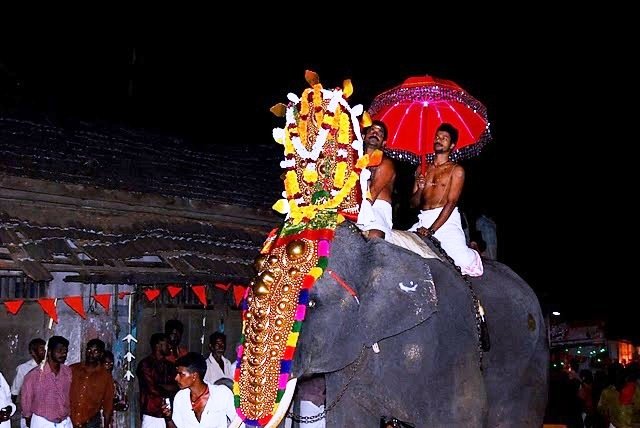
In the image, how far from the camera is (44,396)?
10.7 metres

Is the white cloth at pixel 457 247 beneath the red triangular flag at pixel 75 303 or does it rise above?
above

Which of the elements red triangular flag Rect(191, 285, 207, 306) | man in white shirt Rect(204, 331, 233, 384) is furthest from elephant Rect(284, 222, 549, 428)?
red triangular flag Rect(191, 285, 207, 306)

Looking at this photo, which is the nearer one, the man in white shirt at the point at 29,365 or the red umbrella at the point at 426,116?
the red umbrella at the point at 426,116

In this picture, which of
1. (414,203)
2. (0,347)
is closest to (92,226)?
(0,347)

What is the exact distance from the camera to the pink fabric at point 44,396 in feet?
35.2

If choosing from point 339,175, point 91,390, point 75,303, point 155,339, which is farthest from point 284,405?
point 75,303

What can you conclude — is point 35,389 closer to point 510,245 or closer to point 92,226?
point 92,226

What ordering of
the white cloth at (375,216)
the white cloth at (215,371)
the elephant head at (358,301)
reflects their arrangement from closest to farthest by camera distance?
the elephant head at (358,301) → the white cloth at (375,216) → the white cloth at (215,371)

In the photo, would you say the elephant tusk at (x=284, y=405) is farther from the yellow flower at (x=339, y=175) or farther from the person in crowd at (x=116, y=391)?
the person in crowd at (x=116, y=391)

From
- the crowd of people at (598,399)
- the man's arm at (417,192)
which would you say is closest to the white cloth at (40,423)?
the man's arm at (417,192)

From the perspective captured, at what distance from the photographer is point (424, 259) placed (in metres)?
6.47

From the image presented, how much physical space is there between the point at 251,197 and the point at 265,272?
28.6ft

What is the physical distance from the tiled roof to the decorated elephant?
595 centimetres

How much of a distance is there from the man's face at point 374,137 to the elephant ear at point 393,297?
133 centimetres
